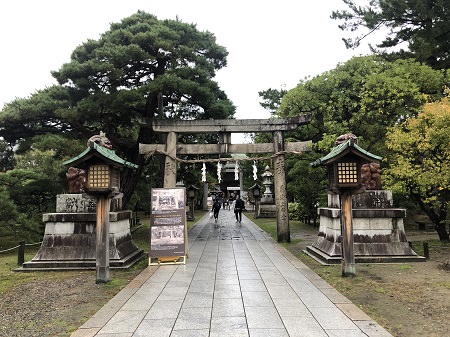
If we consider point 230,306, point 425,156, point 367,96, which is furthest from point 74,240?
point 367,96

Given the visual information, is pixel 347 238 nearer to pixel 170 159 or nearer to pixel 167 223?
pixel 167 223

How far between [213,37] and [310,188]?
32.0ft

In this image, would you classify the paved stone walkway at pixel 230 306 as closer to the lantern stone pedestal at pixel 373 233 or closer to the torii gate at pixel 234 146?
the lantern stone pedestal at pixel 373 233

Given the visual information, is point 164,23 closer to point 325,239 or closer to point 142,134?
point 142,134

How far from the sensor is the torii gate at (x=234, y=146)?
47.2 feet

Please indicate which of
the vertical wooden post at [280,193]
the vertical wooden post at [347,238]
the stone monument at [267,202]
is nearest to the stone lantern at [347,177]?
the vertical wooden post at [347,238]

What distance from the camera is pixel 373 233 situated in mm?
10406

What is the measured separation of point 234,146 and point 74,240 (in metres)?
7.41

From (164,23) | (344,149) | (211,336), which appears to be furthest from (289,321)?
(164,23)

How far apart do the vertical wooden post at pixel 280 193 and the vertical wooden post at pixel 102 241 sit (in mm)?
8058

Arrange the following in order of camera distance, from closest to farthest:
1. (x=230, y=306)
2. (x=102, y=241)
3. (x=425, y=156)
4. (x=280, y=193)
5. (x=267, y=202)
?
(x=230, y=306) → (x=102, y=241) → (x=425, y=156) → (x=280, y=193) → (x=267, y=202)

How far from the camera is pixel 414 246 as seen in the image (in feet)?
42.2

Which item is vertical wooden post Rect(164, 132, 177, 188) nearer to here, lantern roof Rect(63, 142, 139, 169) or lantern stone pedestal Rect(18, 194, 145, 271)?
lantern stone pedestal Rect(18, 194, 145, 271)

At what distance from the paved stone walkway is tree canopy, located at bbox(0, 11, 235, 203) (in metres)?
7.96
